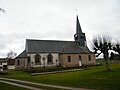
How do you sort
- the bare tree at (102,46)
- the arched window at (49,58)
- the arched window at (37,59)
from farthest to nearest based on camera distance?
the arched window at (49,58), the arched window at (37,59), the bare tree at (102,46)

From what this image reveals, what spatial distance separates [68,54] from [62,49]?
8.61 ft

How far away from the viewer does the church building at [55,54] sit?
45.1m

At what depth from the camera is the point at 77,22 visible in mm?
53938

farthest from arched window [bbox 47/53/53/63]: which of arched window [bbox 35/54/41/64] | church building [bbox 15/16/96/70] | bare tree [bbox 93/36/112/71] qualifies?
bare tree [bbox 93/36/112/71]

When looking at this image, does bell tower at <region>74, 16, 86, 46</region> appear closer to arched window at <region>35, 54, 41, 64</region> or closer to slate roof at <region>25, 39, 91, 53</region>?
slate roof at <region>25, 39, 91, 53</region>

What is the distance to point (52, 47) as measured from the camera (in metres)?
49.1

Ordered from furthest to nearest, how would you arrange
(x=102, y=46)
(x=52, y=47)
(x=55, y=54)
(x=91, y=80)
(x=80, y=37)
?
(x=80, y=37), (x=52, y=47), (x=55, y=54), (x=102, y=46), (x=91, y=80)

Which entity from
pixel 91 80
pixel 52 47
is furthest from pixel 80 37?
pixel 91 80

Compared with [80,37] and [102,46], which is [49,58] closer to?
[80,37]

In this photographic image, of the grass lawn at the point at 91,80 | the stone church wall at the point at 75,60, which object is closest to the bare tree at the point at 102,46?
the grass lawn at the point at 91,80

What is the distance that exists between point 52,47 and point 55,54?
2.48 m

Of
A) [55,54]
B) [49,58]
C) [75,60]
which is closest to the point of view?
[49,58]

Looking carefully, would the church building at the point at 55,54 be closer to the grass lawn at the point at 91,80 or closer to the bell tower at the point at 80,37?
the bell tower at the point at 80,37

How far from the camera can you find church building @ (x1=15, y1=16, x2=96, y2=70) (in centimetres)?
4509
